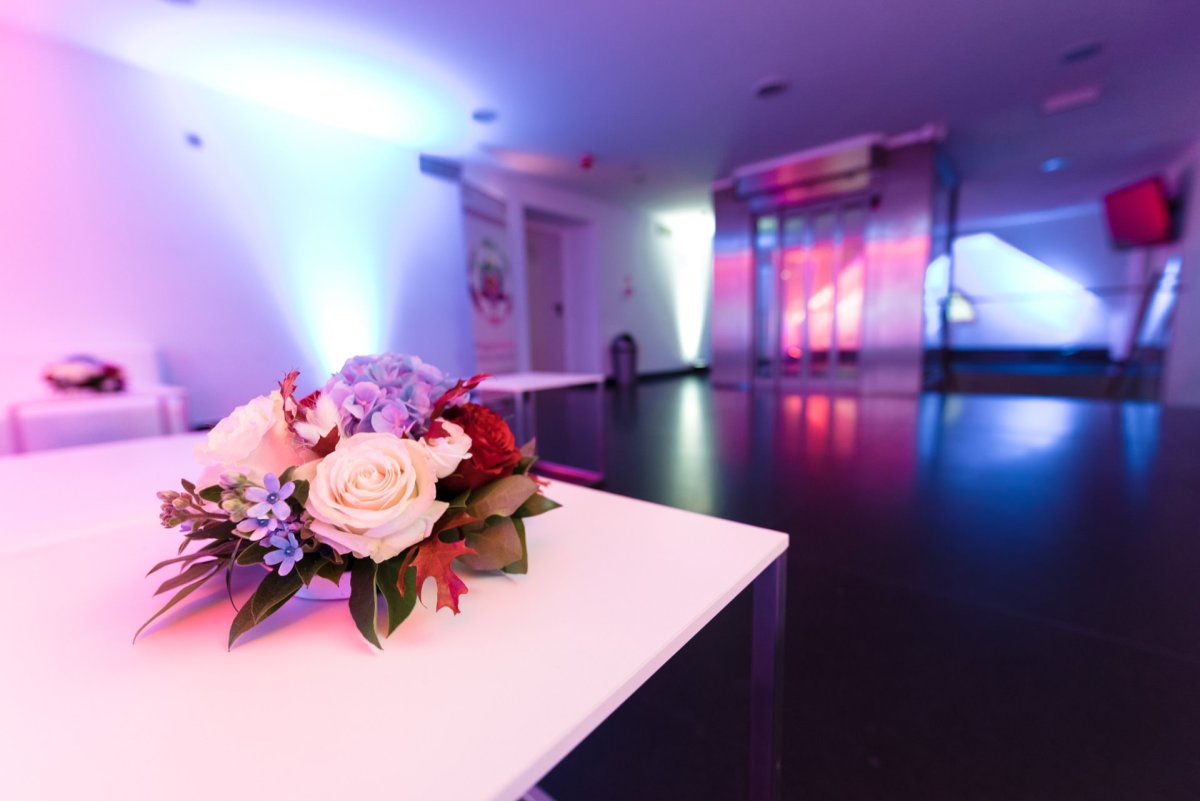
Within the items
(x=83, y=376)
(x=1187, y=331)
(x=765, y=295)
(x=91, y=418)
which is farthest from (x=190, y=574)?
(x=1187, y=331)

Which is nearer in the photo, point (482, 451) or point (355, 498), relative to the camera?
point (355, 498)

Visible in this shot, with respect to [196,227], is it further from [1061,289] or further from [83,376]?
[1061,289]

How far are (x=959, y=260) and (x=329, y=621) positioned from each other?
1000 cm

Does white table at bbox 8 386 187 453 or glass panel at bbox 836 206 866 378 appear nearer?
white table at bbox 8 386 187 453

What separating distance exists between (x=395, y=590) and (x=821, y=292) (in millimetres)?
6277

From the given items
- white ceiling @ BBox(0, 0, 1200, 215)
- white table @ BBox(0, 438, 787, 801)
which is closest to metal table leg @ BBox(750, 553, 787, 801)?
white table @ BBox(0, 438, 787, 801)

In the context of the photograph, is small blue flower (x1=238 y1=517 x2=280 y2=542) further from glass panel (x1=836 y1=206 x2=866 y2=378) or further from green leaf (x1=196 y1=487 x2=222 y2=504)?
glass panel (x1=836 y1=206 x2=866 y2=378)

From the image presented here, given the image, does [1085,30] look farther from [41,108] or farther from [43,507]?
[41,108]

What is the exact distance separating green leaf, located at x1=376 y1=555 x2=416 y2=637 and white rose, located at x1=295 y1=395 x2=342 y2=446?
138 millimetres

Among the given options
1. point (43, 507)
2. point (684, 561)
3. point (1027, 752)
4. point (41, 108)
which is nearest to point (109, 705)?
point (684, 561)

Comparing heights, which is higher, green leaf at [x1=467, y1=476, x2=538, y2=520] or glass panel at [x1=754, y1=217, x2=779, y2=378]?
glass panel at [x1=754, y1=217, x2=779, y2=378]

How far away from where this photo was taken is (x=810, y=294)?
593 cm

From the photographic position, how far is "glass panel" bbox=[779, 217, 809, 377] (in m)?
5.98

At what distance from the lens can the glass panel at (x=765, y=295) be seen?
20.2 ft
